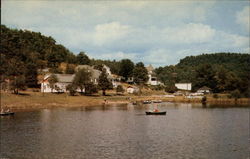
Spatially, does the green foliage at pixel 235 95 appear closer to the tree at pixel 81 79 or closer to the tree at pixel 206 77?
the tree at pixel 206 77

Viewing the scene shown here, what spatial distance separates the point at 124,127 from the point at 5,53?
12341cm

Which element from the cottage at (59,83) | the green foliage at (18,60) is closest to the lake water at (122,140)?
the cottage at (59,83)

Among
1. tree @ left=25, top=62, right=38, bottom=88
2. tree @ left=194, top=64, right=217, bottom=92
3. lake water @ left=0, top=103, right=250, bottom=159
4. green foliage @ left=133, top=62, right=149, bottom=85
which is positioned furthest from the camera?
green foliage @ left=133, top=62, right=149, bottom=85

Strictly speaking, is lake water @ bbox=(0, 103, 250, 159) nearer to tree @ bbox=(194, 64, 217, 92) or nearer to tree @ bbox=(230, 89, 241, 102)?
tree @ bbox=(230, 89, 241, 102)

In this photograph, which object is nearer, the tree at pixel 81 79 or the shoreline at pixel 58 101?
the shoreline at pixel 58 101

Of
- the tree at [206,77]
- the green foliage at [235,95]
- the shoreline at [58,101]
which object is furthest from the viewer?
the tree at [206,77]

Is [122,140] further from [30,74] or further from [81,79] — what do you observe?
[30,74]

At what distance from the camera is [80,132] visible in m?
56.8

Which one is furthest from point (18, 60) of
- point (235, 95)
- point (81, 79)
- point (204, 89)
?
point (235, 95)

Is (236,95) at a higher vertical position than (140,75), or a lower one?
lower

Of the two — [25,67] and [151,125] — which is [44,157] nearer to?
[151,125]

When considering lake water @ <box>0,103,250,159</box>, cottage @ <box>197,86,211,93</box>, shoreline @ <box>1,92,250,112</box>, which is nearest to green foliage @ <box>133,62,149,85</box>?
cottage @ <box>197,86,211,93</box>

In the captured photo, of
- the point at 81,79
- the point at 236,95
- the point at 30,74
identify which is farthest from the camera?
the point at 236,95

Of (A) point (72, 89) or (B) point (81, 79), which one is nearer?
(A) point (72, 89)
